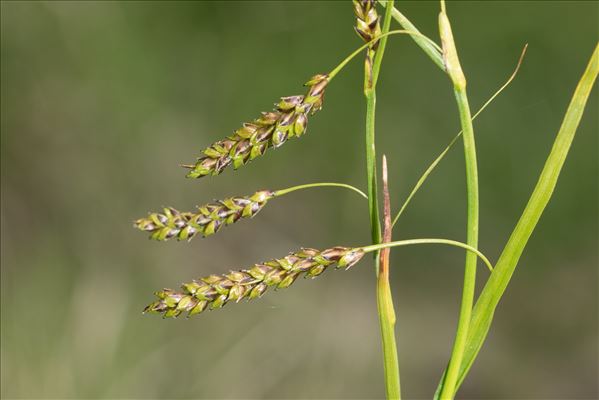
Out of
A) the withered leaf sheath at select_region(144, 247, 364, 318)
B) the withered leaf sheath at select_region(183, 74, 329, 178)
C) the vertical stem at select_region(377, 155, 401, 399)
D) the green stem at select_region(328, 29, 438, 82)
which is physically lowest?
the vertical stem at select_region(377, 155, 401, 399)

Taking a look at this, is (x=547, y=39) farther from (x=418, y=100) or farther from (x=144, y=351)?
(x=144, y=351)

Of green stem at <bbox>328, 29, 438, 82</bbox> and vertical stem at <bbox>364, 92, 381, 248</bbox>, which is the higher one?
green stem at <bbox>328, 29, 438, 82</bbox>

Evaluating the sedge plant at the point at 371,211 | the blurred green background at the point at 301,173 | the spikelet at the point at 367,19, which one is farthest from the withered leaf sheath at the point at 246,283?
the blurred green background at the point at 301,173

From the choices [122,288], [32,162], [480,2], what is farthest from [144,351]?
[480,2]

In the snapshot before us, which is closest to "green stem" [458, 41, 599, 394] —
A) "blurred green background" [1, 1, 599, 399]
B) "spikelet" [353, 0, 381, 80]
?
"spikelet" [353, 0, 381, 80]

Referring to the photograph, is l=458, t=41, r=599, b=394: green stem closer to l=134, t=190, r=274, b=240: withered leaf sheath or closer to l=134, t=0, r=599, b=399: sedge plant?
l=134, t=0, r=599, b=399: sedge plant

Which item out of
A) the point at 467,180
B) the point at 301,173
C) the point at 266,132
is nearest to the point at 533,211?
the point at 467,180

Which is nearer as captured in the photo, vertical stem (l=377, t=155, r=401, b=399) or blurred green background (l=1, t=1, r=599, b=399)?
vertical stem (l=377, t=155, r=401, b=399)
